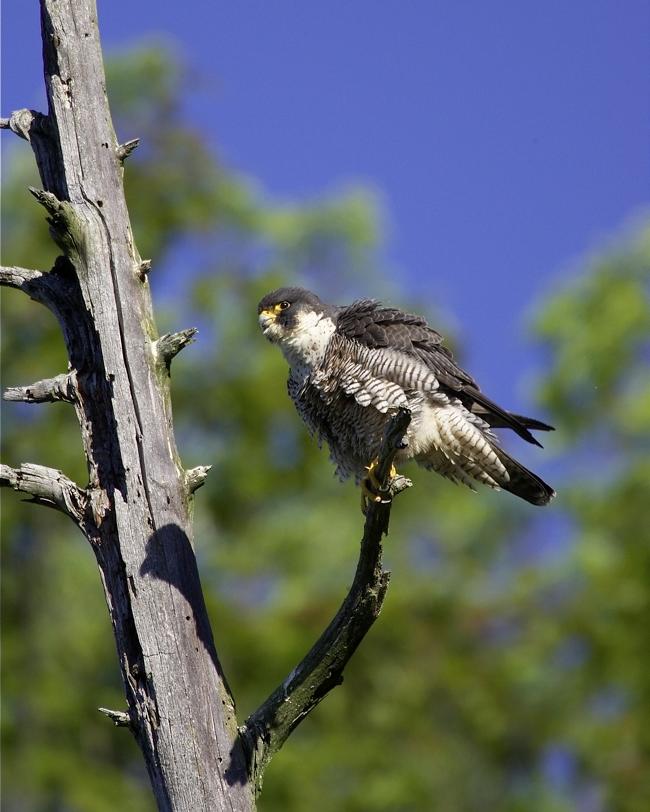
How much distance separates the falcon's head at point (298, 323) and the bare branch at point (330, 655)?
1.25m

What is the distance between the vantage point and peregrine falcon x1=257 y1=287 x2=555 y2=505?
4629mm

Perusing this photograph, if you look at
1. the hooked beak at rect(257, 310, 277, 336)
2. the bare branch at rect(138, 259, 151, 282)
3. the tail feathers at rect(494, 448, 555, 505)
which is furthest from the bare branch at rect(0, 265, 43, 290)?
the tail feathers at rect(494, 448, 555, 505)

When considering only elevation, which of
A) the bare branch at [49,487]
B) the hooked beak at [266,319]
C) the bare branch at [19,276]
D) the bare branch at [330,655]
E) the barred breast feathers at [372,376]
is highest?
the hooked beak at [266,319]

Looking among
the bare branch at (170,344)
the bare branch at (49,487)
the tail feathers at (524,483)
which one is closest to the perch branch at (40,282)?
the bare branch at (170,344)

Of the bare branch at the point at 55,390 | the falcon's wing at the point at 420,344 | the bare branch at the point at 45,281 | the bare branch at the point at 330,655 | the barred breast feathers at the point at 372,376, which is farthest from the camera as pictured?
the falcon's wing at the point at 420,344

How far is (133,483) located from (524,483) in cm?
189

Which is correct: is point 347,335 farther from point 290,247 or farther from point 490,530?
point 490,530

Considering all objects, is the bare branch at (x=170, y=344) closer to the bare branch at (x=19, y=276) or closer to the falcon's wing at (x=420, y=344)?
the bare branch at (x=19, y=276)

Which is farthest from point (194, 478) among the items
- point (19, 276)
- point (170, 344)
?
point (19, 276)

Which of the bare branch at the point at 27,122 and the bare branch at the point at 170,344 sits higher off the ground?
the bare branch at the point at 27,122

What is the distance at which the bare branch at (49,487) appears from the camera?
3861 mm

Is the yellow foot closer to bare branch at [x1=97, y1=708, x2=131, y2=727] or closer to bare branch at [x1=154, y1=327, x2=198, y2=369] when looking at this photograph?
bare branch at [x1=154, y1=327, x2=198, y2=369]

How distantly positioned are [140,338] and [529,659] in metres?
8.23

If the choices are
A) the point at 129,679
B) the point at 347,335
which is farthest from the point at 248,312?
the point at 129,679
